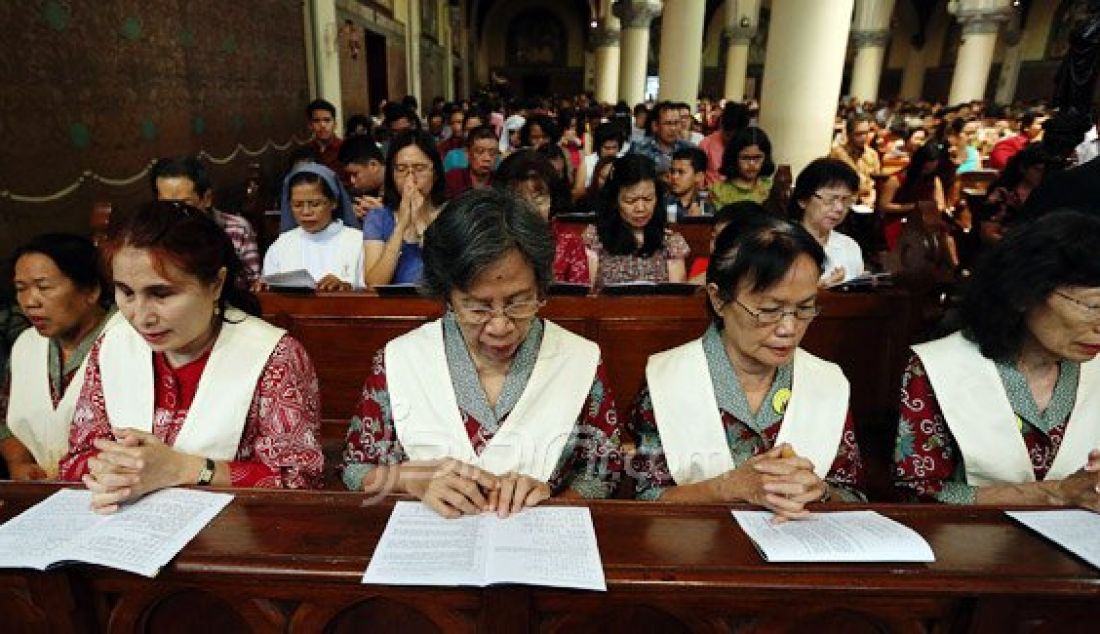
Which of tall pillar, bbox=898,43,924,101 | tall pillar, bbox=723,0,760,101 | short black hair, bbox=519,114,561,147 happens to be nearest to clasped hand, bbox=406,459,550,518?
short black hair, bbox=519,114,561,147

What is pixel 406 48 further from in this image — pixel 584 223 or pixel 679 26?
pixel 584 223

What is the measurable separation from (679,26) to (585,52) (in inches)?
940

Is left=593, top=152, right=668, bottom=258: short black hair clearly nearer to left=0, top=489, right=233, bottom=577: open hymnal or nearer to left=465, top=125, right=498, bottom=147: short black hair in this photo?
left=465, top=125, right=498, bottom=147: short black hair

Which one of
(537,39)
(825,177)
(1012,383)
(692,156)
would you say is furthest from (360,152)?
(537,39)

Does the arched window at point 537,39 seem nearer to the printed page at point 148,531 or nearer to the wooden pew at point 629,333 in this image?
the wooden pew at point 629,333

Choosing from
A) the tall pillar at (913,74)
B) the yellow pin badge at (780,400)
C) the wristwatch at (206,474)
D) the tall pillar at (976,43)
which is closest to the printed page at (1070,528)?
the yellow pin badge at (780,400)

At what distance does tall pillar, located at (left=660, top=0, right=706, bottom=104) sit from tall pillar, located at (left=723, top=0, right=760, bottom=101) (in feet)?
21.9

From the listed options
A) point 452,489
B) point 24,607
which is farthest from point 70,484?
point 452,489

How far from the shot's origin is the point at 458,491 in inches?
54.4

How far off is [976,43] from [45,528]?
66.7ft

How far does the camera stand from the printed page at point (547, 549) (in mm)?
1119

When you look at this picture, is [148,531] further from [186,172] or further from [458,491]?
[186,172]

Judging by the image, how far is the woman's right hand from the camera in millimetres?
1375

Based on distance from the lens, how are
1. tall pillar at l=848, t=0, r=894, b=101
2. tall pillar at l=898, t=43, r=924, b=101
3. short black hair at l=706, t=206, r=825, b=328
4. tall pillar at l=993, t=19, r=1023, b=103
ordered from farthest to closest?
tall pillar at l=898, t=43, r=924, b=101 < tall pillar at l=993, t=19, r=1023, b=103 < tall pillar at l=848, t=0, r=894, b=101 < short black hair at l=706, t=206, r=825, b=328
